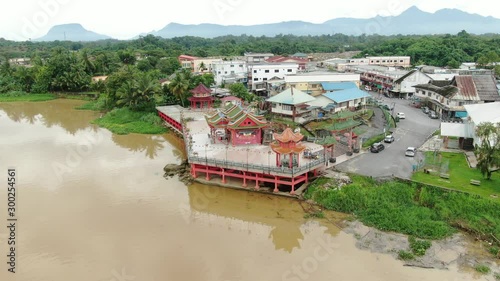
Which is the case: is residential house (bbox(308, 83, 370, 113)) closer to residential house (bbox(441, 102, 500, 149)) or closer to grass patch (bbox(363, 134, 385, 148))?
grass patch (bbox(363, 134, 385, 148))

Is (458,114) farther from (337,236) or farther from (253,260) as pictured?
(253,260)

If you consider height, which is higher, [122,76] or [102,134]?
[122,76]

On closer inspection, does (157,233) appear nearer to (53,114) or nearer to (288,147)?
(288,147)

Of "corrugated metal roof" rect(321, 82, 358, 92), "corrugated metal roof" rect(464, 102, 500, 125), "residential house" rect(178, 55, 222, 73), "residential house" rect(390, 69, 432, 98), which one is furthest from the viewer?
"residential house" rect(178, 55, 222, 73)

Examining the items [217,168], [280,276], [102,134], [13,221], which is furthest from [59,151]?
[280,276]

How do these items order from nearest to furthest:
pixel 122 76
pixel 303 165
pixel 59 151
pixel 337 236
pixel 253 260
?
1. pixel 253 260
2. pixel 337 236
3. pixel 303 165
4. pixel 59 151
5. pixel 122 76

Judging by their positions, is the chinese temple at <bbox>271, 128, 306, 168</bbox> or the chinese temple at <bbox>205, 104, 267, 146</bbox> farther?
the chinese temple at <bbox>205, 104, 267, 146</bbox>

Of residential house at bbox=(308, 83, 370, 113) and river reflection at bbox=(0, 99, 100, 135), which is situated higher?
residential house at bbox=(308, 83, 370, 113)

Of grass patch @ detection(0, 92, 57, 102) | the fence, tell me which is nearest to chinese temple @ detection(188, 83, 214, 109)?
the fence
